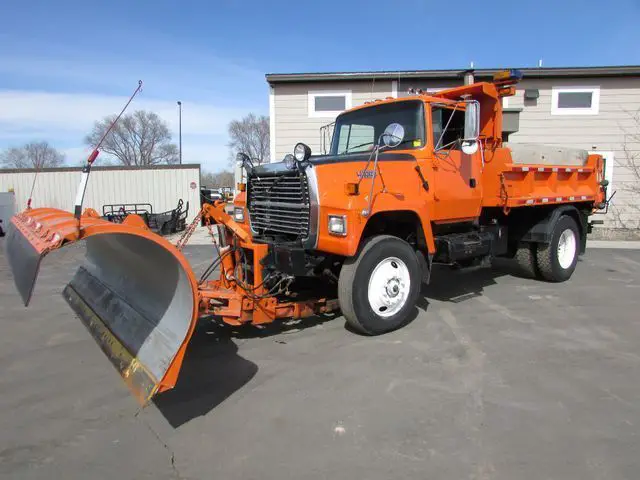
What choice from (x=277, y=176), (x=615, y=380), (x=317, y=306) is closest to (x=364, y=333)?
(x=317, y=306)

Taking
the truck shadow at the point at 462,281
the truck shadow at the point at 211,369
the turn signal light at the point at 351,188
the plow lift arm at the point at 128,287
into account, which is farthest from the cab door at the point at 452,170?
the plow lift arm at the point at 128,287

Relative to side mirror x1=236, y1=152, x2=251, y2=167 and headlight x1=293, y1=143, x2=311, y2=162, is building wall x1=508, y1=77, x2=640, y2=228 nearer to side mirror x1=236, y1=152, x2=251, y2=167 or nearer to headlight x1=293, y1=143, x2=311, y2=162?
side mirror x1=236, y1=152, x2=251, y2=167

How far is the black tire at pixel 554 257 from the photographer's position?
7336 millimetres

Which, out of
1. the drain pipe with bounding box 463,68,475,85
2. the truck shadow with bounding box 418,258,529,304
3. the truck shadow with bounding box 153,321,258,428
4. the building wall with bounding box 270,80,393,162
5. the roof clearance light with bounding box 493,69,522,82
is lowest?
the truck shadow with bounding box 153,321,258,428

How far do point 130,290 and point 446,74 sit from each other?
11.3m

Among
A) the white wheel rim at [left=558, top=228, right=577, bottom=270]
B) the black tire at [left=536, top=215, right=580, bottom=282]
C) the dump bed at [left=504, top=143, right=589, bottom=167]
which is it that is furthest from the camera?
the white wheel rim at [left=558, top=228, right=577, bottom=270]

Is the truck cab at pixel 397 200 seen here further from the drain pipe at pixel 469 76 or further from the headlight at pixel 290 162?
the drain pipe at pixel 469 76

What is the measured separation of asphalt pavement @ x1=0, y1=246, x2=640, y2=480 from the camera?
2760mm

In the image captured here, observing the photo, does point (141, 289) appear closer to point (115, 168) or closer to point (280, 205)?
point (280, 205)

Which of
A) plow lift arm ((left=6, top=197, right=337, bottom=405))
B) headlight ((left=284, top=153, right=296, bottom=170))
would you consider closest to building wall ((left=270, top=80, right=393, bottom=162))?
plow lift arm ((left=6, top=197, right=337, bottom=405))

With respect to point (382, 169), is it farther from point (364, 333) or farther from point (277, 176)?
point (364, 333)

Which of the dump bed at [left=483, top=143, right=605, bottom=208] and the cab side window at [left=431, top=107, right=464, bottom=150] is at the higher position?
the cab side window at [left=431, top=107, right=464, bottom=150]

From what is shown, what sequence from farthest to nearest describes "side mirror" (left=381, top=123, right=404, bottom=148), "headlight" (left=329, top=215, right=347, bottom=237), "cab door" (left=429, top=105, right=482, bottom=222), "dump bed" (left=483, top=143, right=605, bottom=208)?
"dump bed" (left=483, top=143, right=605, bottom=208), "cab door" (left=429, top=105, right=482, bottom=222), "side mirror" (left=381, top=123, right=404, bottom=148), "headlight" (left=329, top=215, right=347, bottom=237)

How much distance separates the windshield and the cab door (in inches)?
7.2
